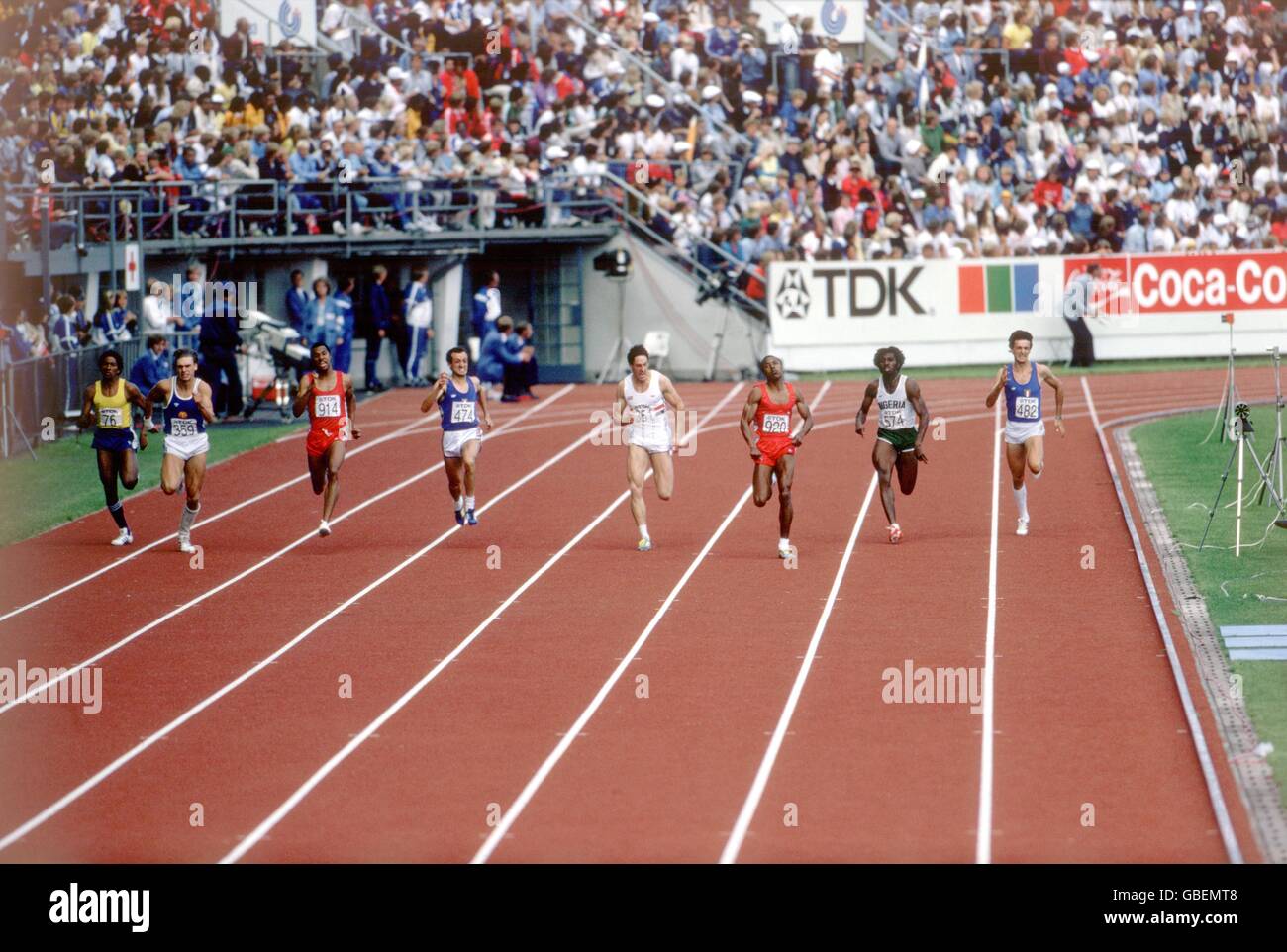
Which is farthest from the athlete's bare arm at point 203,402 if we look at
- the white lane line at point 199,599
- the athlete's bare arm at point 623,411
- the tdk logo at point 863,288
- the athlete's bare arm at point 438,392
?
the tdk logo at point 863,288

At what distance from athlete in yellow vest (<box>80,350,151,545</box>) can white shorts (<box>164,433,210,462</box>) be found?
0.81 ft

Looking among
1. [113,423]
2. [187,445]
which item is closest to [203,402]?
[187,445]

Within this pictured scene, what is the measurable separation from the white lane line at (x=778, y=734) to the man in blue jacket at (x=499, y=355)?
1162cm

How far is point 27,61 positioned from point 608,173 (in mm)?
8824

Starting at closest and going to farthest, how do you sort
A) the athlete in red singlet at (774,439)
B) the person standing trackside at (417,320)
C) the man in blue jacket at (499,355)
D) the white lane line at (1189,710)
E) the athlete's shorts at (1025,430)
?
the white lane line at (1189,710) < the athlete in red singlet at (774,439) < the athlete's shorts at (1025,430) < the man in blue jacket at (499,355) < the person standing trackside at (417,320)

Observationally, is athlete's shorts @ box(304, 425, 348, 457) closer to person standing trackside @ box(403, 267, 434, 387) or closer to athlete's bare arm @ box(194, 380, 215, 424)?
athlete's bare arm @ box(194, 380, 215, 424)

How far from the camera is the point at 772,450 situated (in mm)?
16594

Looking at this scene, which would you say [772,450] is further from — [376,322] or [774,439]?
[376,322]

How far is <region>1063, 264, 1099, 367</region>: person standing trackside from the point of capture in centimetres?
3000

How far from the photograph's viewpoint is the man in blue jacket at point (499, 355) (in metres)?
28.1

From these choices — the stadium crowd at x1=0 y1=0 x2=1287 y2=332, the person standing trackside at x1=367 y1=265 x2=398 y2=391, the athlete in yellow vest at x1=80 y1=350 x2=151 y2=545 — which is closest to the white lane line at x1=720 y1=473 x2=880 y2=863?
the athlete in yellow vest at x1=80 y1=350 x2=151 y2=545

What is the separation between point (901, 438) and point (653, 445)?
2118mm

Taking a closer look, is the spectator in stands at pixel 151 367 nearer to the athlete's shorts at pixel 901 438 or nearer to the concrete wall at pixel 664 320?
the athlete's shorts at pixel 901 438
